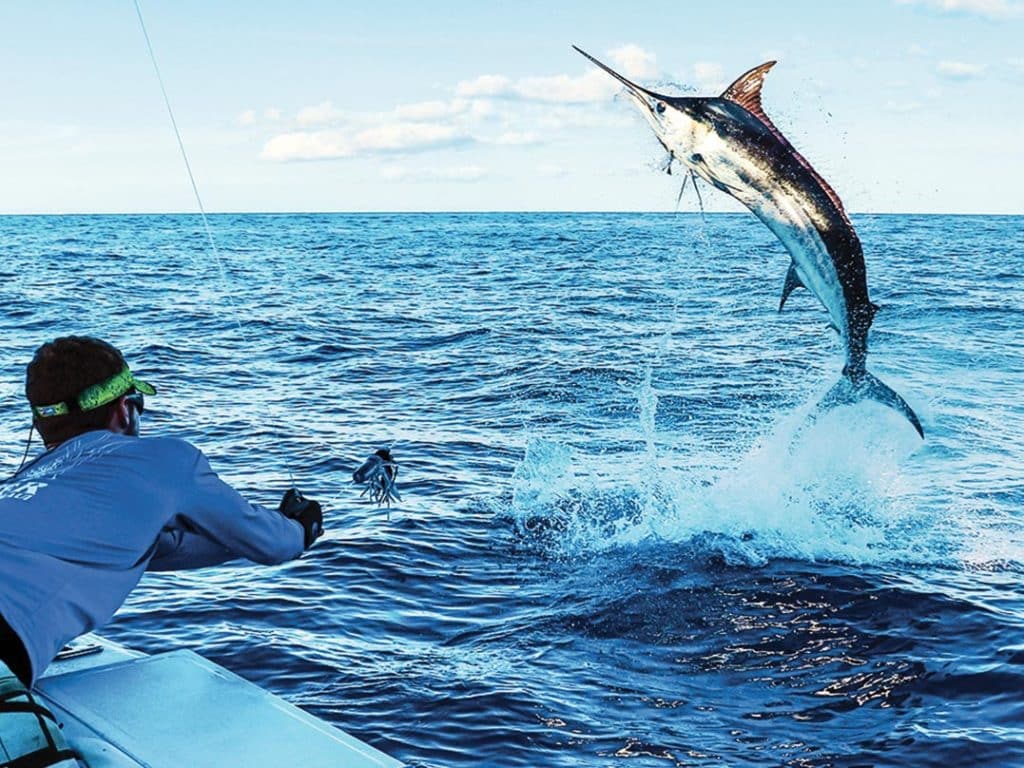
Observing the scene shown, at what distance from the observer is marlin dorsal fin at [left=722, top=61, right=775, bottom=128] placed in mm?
5211

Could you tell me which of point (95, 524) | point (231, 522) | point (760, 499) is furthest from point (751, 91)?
point (760, 499)

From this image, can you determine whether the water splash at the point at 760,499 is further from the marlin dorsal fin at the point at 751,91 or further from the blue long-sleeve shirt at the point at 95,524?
the blue long-sleeve shirt at the point at 95,524

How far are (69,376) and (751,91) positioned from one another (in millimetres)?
3562

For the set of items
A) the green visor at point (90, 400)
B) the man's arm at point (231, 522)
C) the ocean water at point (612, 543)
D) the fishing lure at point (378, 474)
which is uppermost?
the green visor at point (90, 400)

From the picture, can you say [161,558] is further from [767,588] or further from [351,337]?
[351,337]

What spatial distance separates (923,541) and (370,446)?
575 cm

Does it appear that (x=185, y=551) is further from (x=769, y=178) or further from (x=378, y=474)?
(x=769, y=178)

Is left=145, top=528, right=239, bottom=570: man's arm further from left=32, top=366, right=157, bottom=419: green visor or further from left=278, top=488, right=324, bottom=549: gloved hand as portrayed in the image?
left=32, top=366, right=157, bottom=419: green visor

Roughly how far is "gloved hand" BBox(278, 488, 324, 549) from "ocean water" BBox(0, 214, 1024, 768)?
167 cm

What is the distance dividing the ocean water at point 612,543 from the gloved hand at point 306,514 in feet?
5.49

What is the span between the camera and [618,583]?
7.40m

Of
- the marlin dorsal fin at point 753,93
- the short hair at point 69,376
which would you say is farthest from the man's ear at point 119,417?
the marlin dorsal fin at point 753,93

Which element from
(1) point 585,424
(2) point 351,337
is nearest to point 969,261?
(2) point 351,337

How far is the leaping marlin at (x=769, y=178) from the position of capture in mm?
5051
